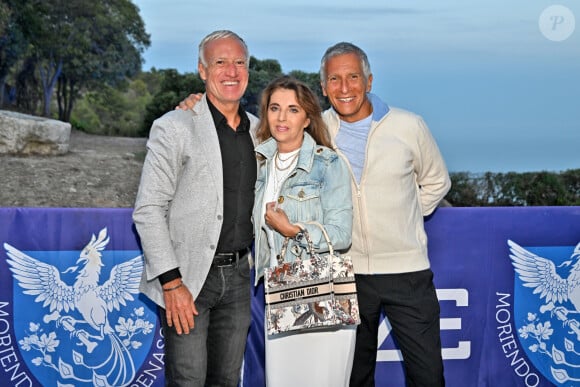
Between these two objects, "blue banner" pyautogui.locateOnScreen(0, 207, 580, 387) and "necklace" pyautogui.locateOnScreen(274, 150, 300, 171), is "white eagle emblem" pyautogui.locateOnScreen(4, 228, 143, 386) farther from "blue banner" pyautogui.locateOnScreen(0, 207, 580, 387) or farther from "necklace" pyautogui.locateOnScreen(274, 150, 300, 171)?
"necklace" pyautogui.locateOnScreen(274, 150, 300, 171)

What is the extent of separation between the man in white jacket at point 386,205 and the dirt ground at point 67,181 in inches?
333

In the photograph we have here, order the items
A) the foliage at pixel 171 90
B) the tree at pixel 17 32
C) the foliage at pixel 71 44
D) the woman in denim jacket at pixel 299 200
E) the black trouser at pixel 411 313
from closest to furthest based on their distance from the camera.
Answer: the woman in denim jacket at pixel 299 200 < the black trouser at pixel 411 313 < the foliage at pixel 171 90 < the tree at pixel 17 32 < the foliage at pixel 71 44

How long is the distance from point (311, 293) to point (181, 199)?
754mm

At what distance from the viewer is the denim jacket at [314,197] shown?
296 cm

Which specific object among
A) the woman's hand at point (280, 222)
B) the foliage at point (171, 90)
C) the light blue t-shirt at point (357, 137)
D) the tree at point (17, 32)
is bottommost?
the woman's hand at point (280, 222)

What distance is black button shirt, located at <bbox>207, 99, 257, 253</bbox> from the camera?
3.17m

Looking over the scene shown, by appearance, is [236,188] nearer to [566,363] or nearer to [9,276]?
[9,276]

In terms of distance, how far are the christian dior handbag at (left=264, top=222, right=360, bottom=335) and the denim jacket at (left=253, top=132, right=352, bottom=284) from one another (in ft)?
0.20

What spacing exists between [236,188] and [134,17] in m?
35.6

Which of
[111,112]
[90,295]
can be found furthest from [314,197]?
[111,112]

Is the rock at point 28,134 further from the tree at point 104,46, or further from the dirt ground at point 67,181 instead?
the tree at point 104,46

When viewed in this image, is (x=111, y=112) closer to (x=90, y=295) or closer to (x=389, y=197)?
(x=90, y=295)

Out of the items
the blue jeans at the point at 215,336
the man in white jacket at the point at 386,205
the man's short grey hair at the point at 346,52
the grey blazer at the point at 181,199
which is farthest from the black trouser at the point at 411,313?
the man's short grey hair at the point at 346,52

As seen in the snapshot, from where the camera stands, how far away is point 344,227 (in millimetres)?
2971
